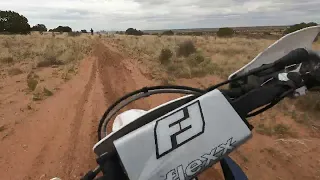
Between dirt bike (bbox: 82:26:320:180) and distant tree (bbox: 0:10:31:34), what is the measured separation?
6742 cm

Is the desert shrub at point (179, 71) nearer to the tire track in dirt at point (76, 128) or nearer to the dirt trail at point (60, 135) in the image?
the dirt trail at point (60, 135)

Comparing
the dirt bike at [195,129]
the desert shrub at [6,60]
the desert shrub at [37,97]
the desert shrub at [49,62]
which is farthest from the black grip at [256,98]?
the desert shrub at [6,60]

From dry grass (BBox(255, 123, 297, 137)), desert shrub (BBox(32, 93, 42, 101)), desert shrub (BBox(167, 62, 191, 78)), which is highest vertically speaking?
desert shrub (BBox(32, 93, 42, 101))

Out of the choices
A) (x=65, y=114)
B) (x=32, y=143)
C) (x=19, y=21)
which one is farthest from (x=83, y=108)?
(x=19, y=21)

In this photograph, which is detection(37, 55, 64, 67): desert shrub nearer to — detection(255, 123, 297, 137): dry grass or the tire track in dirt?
the tire track in dirt

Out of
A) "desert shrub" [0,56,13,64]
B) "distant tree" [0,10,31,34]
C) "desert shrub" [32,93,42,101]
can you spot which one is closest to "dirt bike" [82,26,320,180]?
"desert shrub" [32,93,42,101]

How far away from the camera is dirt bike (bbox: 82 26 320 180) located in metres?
1.22

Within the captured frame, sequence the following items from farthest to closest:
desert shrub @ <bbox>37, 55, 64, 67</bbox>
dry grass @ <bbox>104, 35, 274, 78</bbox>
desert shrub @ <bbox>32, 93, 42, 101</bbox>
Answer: desert shrub @ <bbox>37, 55, 64, 67</bbox> < dry grass @ <bbox>104, 35, 274, 78</bbox> < desert shrub @ <bbox>32, 93, 42, 101</bbox>

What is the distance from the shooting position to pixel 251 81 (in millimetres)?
1563

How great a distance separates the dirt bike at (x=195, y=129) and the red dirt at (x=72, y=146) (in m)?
3.40

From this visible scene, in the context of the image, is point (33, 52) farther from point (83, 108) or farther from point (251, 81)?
point (251, 81)

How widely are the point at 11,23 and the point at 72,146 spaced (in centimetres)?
6400

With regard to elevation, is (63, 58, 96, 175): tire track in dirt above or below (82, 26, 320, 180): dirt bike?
below

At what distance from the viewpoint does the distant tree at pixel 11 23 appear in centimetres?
6141
